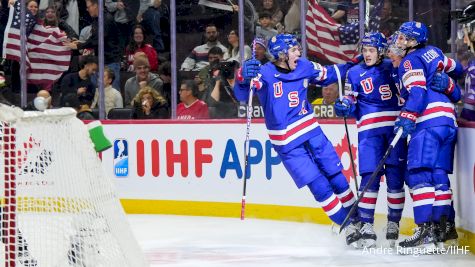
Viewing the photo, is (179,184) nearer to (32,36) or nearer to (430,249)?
(32,36)

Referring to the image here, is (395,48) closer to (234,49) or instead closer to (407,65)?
(407,65)

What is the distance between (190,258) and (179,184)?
Answer: 7.73ft

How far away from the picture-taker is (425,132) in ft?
21.4

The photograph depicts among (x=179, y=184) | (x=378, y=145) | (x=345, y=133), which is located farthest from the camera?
(x=179, y=184)

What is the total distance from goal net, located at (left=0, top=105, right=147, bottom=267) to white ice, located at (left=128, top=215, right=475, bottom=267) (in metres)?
1.44

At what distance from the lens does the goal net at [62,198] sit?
15.9ft

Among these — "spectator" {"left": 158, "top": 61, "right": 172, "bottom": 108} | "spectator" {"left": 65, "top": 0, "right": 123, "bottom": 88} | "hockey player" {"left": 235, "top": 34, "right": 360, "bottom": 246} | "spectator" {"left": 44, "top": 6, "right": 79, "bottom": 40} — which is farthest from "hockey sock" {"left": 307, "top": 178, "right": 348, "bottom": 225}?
"spectator" {"left": 44, "top": 6, "right": 79, "bottom": 40}

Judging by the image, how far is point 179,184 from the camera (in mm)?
8961

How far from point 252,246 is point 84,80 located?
11.2 feet

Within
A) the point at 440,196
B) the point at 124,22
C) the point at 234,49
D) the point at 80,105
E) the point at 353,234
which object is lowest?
the point at 353,234

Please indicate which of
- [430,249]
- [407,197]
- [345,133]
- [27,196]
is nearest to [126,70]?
[345,133]

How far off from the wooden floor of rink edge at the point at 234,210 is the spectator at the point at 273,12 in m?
1.42

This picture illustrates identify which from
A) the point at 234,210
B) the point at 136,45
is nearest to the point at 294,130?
the point at 234,210

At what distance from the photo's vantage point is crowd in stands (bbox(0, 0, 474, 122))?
8922 millimetres
